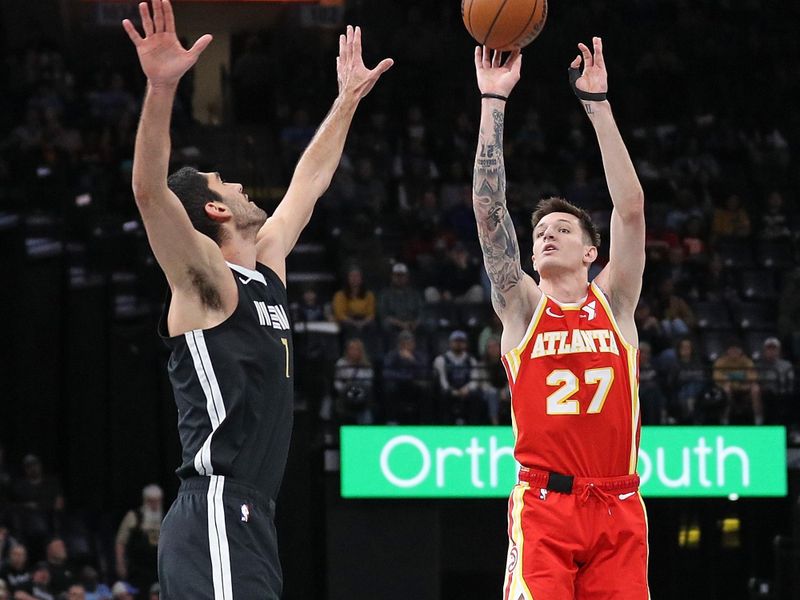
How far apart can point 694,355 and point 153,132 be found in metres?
10.7

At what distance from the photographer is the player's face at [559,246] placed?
19.7 ft

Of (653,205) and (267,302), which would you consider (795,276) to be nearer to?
(653,205)

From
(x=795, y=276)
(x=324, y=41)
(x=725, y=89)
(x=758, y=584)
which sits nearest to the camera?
(x=758, y=584)

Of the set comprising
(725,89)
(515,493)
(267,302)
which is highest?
(725,89)

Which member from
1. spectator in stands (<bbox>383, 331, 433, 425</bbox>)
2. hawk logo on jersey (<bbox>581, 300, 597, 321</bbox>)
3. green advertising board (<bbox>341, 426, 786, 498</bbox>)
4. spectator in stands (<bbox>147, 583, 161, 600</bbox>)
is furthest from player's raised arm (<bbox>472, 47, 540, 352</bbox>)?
Answer: spectator in stands (<bbox>147, 583, 161, 600</bbox>)

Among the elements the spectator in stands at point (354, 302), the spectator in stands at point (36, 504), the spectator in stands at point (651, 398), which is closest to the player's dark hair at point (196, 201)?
the spectator in stands at point (651, 398)

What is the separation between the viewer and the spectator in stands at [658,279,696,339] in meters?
15.1

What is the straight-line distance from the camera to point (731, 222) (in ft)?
58.5

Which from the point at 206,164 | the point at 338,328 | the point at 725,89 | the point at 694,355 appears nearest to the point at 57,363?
the point at 206,164

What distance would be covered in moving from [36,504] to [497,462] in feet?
15.3

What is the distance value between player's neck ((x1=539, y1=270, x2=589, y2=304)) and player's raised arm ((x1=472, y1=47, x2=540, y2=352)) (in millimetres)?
84

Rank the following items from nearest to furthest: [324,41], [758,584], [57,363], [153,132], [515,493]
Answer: [153,132] → [515,493] → [758,584] → [57,363] → [324,41]

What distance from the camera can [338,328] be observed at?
47.8ft

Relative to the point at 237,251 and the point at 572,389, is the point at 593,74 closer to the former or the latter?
the point at 572,389
